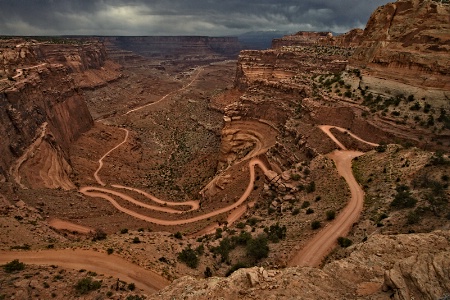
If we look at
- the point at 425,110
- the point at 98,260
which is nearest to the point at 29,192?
the point at 98,260

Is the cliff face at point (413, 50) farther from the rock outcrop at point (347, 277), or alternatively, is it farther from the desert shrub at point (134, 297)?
the desert shrub at point (134, 297)

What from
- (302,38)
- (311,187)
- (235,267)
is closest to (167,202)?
(311,187)

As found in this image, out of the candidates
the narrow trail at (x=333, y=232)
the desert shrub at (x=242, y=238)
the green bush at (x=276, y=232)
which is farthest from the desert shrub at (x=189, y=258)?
the narrow trail at (x=333, y=232)

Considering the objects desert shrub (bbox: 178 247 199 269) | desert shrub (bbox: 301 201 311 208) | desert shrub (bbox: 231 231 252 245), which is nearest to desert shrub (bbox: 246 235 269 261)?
desert shrub (bbox: 231 231 252 245)

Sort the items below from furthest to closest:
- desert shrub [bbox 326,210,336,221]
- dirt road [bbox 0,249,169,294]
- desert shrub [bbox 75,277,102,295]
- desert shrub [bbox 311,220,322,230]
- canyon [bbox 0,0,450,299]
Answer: desert shrub [bbox 326,210,336,221]
desert shrub [bbox 311,220,322,230]
dirt road [bbox 0,249,169,294]
desert shrub [bbox 75,277,102,295]
canyon [bbox 0,0,450,299]

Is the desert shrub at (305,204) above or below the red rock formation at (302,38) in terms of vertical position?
below

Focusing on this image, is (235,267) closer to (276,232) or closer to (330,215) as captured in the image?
(276,232)

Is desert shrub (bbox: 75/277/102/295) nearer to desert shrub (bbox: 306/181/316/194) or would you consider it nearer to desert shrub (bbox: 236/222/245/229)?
desert shrub (bbox: 236/222/245/229)
